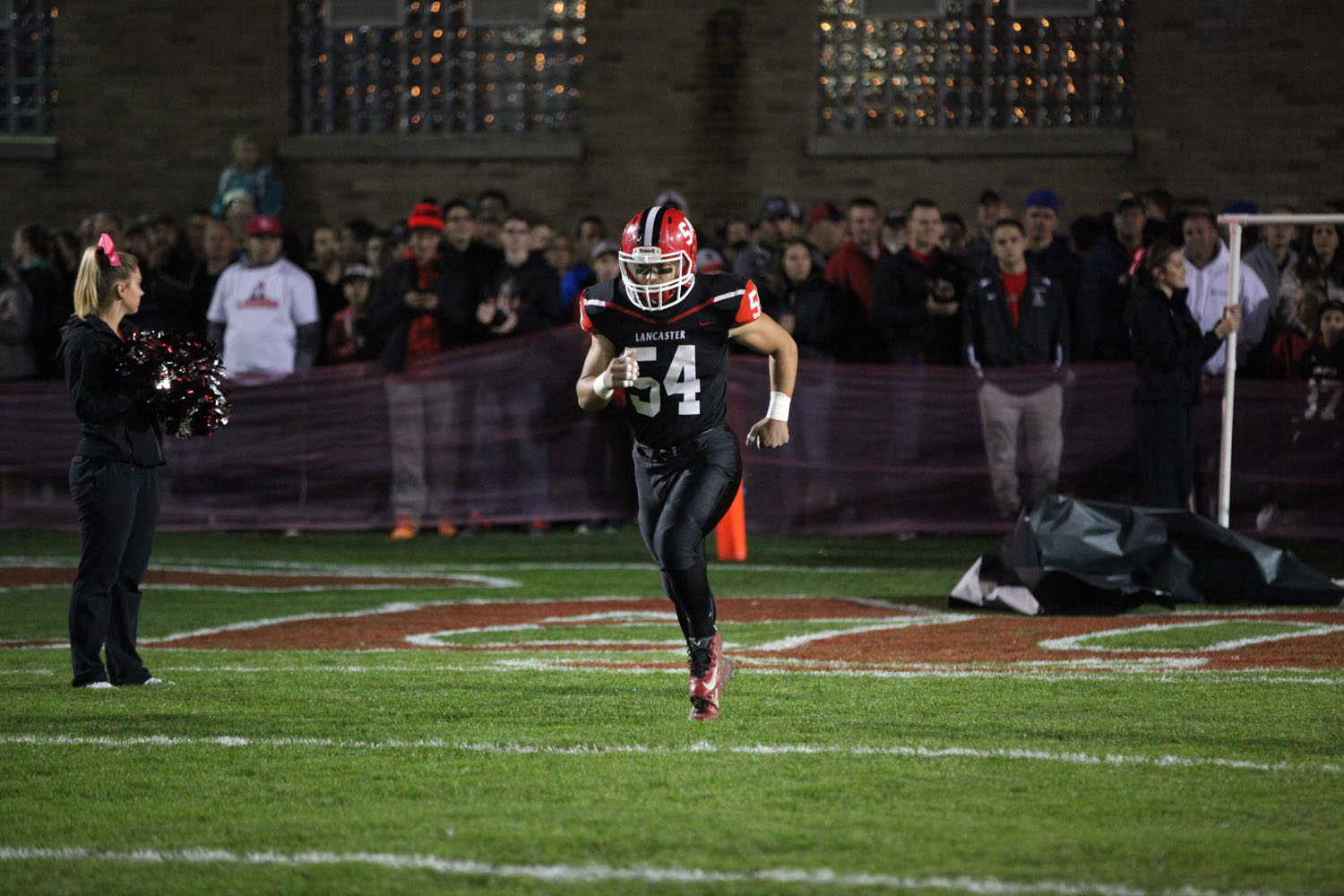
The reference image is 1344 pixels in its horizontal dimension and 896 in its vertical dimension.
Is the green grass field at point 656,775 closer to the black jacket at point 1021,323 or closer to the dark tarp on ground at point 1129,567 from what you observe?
the dark tarp on ground at point 1129,567

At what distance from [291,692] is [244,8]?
16289 millimetres

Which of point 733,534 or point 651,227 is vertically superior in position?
point 651,227

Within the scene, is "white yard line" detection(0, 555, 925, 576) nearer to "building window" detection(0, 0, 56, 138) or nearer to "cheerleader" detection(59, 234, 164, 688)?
"cheerleader" detection(59, 234, 164, 688)

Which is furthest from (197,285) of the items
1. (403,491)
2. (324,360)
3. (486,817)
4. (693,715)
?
(486,817)

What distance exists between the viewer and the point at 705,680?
7.67 meters

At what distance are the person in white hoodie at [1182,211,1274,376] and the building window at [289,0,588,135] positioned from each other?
974cm

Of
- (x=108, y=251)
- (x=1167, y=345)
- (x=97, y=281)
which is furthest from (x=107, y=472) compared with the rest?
(x=1167, y=345)

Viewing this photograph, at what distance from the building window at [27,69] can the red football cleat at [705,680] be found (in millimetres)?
18585

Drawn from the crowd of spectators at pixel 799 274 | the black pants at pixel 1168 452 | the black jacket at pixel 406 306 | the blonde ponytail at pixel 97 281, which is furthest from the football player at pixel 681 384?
the black jacket at pixel 406 306

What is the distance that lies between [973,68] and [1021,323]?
7434 mm

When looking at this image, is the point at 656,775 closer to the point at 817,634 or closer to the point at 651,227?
the point at 651,227

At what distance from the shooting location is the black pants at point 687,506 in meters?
7.73

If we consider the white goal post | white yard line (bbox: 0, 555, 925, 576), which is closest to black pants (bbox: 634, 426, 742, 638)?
the white goal post

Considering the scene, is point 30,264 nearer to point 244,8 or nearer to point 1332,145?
point 244,8
